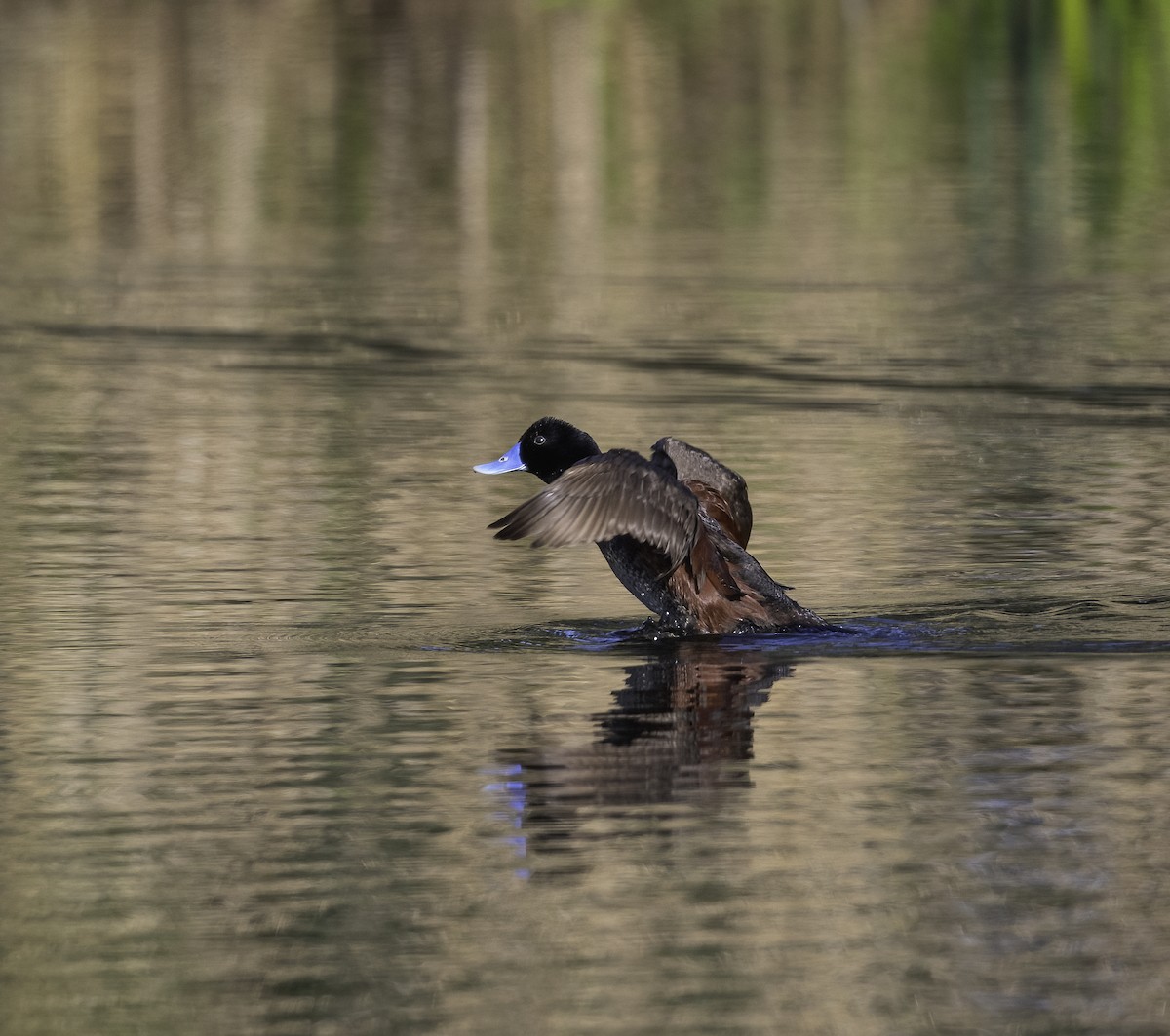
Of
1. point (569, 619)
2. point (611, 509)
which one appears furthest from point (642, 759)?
point (569, 619)

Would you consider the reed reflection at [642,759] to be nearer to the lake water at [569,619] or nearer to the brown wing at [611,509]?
the lake water at [569,619]

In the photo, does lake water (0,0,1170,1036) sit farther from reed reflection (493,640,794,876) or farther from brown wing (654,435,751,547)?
brown wing (654,435,751,547)

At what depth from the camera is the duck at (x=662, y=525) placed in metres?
9.79

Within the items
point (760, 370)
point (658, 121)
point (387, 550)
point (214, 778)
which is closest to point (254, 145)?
point (658, 121)

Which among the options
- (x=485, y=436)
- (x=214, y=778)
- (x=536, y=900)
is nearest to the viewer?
(x=536, y=900)

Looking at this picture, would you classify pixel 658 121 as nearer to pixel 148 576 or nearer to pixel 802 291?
pixel 802 291

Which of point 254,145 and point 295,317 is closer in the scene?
point 295,317

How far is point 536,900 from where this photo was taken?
6715mm

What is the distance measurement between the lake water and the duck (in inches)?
7.8

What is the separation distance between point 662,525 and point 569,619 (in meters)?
0.87

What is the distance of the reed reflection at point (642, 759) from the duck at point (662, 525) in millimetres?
424

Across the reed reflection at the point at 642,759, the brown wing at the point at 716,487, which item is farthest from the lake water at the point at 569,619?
the brown wing at the point at 716,487

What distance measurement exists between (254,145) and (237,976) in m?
27.1

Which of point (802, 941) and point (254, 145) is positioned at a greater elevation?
Result: point (254, 145)
